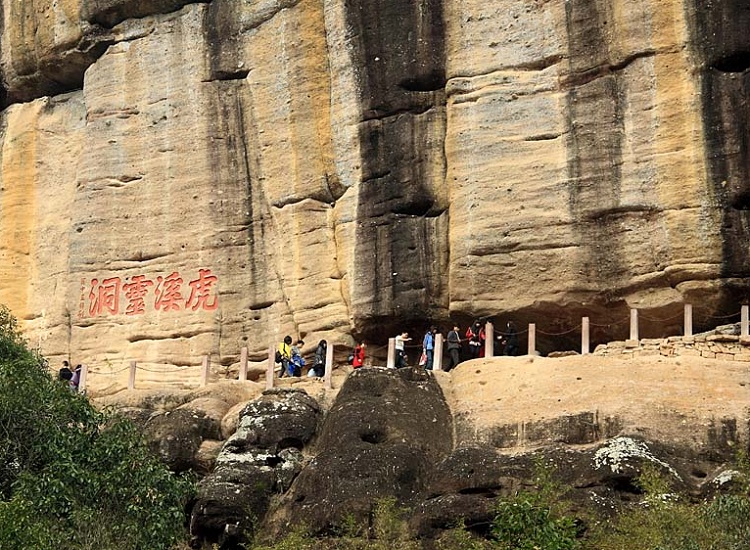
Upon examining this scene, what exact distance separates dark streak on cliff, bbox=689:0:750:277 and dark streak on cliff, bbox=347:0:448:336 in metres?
4.16

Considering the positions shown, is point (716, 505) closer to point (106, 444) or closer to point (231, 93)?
point (106, 444)

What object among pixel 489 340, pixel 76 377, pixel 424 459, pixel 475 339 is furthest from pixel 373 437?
pixel 76 377

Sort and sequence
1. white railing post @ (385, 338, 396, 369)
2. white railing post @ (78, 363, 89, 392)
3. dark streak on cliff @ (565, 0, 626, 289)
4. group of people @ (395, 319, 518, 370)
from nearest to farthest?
dark streak on cliff @ (565, 0, 626, 289) → white railing post @ (385, 338, 396, 369) → group of people @ (395, 319, 518, 370) → white railing post @ (78, 363, 89, 392)

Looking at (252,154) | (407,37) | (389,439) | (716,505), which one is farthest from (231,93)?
(716,505)

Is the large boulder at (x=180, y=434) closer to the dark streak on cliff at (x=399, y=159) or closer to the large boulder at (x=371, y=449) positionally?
the large boulder at (x=371, y=449)

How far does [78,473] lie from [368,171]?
8941 mm

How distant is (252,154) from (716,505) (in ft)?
41.4

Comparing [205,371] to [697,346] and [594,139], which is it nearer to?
[594,139]

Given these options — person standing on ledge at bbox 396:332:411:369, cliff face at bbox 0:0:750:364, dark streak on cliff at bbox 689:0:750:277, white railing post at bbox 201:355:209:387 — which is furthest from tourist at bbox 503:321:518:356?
white railing post at bbox 201:355:209:387

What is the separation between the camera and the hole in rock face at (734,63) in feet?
80.0

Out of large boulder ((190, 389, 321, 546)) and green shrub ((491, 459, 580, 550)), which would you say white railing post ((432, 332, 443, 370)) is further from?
green shrub ((491, 459, 580, 550))

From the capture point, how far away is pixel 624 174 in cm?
2467

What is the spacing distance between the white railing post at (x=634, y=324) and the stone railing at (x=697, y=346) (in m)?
0.24

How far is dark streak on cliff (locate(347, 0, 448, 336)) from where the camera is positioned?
25.8 m
